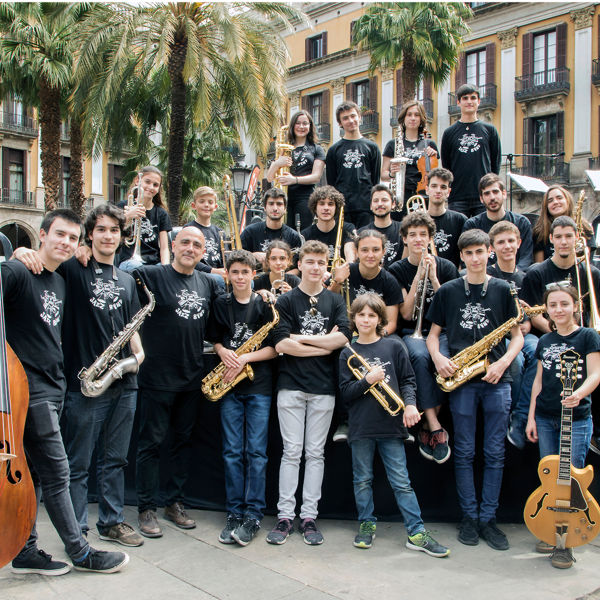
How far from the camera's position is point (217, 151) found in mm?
19547

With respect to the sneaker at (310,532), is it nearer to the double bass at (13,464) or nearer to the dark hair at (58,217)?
the double bass at (13,464)

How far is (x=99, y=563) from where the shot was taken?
12.1ft

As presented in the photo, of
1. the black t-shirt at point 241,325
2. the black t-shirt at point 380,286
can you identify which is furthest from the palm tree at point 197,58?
the black t-shirt at point 241,325

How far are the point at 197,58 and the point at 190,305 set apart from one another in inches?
333

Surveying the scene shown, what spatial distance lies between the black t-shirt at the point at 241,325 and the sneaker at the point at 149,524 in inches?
42.6

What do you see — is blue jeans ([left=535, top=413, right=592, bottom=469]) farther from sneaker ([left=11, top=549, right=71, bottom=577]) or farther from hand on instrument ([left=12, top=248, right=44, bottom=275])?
hand on instrument ([left=12, top=248, right=44, bottom=275])

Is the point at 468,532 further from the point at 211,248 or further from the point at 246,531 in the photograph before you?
the point at 211,248

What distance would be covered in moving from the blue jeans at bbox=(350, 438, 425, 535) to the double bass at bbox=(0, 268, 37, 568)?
217 cm

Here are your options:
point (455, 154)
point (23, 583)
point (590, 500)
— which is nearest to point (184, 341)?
point (23, 583)

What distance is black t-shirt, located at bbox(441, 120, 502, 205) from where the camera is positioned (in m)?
6.89

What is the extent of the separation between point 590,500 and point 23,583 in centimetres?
358

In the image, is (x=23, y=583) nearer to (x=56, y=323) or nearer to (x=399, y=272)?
(x=56, y=323)

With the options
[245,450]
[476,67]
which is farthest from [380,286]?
[476,67]

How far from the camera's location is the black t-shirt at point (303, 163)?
734cm
